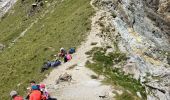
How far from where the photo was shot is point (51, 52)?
2165 inches

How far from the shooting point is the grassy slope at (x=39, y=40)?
51.0 m

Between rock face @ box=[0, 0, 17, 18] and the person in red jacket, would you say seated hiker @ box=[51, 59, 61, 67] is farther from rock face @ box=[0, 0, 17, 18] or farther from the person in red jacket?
rock face @ box=[0, 0, 17, 18]

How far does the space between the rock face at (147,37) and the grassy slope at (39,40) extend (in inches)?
198

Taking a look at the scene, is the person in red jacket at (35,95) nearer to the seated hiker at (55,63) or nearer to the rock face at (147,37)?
the rock face at (147,37)

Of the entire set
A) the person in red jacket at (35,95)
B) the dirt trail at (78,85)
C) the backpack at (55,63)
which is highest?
the backpack at (55,63)

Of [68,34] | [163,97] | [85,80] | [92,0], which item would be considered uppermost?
[92,0]

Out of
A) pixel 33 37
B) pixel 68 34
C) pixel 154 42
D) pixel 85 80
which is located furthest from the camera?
pixel 33 37

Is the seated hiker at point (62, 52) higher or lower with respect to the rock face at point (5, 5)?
lower

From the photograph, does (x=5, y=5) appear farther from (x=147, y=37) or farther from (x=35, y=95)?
(x=35, y=95)

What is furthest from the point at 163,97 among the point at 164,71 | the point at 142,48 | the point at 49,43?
the point at 49,43

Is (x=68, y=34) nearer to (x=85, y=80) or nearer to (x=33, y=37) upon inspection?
(x=33, y=37)

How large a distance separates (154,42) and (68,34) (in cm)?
1344

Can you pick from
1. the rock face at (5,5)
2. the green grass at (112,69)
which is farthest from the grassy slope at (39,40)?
the rock face at (5,5)

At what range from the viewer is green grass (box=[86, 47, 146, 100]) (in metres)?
41.5
